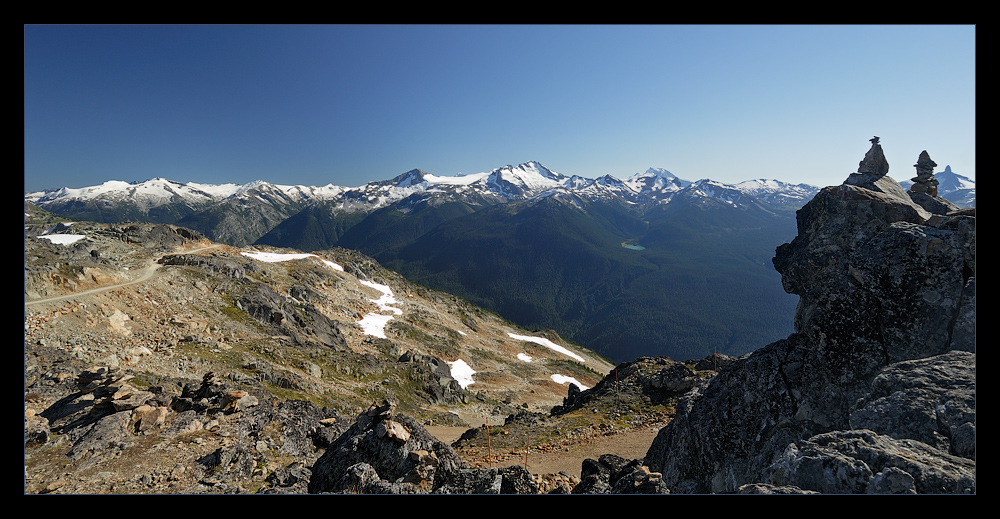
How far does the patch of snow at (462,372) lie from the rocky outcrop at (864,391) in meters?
44.6

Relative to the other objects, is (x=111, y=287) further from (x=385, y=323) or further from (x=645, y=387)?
(x=645, y=387)

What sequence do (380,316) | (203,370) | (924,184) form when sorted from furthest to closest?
(380,316) → (203,370) → (924,184)

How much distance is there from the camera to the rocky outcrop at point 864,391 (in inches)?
202

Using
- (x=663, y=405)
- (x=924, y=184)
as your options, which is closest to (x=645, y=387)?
(x=663, y=405)

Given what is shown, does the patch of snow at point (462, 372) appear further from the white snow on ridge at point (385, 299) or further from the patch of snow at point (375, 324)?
the white snow on ridge at point (385, 299)

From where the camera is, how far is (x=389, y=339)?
55656 millimetres

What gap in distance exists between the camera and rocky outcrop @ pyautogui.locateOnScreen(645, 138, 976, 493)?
202 inches

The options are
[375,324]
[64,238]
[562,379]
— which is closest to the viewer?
[64,238]

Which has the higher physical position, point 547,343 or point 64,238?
point 64,238

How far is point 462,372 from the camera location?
2285 inches

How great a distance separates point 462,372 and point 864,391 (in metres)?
54.1


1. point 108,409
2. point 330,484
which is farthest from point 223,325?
point 330,484
